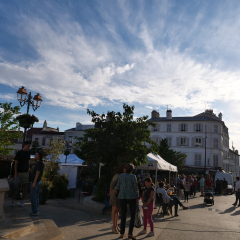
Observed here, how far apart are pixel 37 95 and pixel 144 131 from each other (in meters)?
6.77

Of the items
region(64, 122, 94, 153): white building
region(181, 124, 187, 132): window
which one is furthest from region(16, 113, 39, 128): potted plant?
region(64, 122, 94, 153): white building

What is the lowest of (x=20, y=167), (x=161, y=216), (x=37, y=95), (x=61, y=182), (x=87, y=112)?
(x=161, y=216)

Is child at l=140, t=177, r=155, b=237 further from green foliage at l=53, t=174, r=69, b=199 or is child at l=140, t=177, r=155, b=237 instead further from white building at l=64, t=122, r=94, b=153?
white building at l=64, t=122, r=94, b=153

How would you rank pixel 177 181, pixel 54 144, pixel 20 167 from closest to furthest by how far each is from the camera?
1. pixel 20 167
2. pixel 54 144
3. pixel 177 181

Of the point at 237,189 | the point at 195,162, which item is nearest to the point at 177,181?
the point at 237,189

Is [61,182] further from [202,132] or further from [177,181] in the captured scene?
[202,132]

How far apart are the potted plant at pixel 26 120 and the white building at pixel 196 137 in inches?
1324

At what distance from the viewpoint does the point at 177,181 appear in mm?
18750

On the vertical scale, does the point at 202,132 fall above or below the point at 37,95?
above

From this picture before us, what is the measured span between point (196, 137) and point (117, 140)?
36.0 metres

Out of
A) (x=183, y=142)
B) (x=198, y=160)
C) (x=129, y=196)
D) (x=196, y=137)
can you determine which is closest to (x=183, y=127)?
(x=183, y=142)

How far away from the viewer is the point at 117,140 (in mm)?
8781

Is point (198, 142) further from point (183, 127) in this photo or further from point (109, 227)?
point (109, 227)

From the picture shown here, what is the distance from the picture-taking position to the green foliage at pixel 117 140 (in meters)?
8.95
